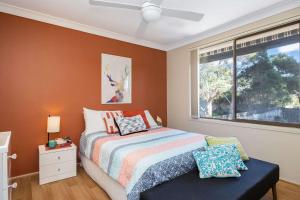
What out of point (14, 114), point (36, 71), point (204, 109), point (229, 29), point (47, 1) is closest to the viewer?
point (47, 1)

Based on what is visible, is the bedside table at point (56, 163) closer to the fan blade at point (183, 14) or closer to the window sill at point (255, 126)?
the fan blade at point (183, 14)

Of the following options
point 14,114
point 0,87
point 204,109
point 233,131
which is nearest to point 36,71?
point 0,87

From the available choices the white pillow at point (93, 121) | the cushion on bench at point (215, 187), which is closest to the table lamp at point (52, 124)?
the white pillow at point (93, 121)

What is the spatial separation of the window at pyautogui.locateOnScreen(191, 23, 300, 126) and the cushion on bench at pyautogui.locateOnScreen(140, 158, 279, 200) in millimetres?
1242

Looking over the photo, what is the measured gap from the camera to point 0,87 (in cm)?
238

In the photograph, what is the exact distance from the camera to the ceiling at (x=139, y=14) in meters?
2.37

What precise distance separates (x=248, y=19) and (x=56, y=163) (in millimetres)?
3692

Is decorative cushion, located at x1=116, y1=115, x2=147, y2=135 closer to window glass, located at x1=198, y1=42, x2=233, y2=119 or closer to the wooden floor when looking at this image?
the wooden floor

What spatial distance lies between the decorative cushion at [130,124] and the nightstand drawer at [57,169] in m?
0.87

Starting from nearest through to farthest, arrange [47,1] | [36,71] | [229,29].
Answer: [47,1]
[36,71]
[229,29]

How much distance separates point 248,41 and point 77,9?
2766 millimetres

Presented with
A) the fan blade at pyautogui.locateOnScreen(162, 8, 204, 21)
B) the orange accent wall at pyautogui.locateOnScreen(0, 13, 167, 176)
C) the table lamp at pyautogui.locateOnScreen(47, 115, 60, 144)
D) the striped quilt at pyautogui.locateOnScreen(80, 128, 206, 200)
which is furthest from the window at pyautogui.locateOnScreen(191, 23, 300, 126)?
the table lamp at pyautogui.locateOnScreen(47, 115, 60, 144)

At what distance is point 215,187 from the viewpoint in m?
1.49

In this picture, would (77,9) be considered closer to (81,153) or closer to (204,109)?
(81,153)
